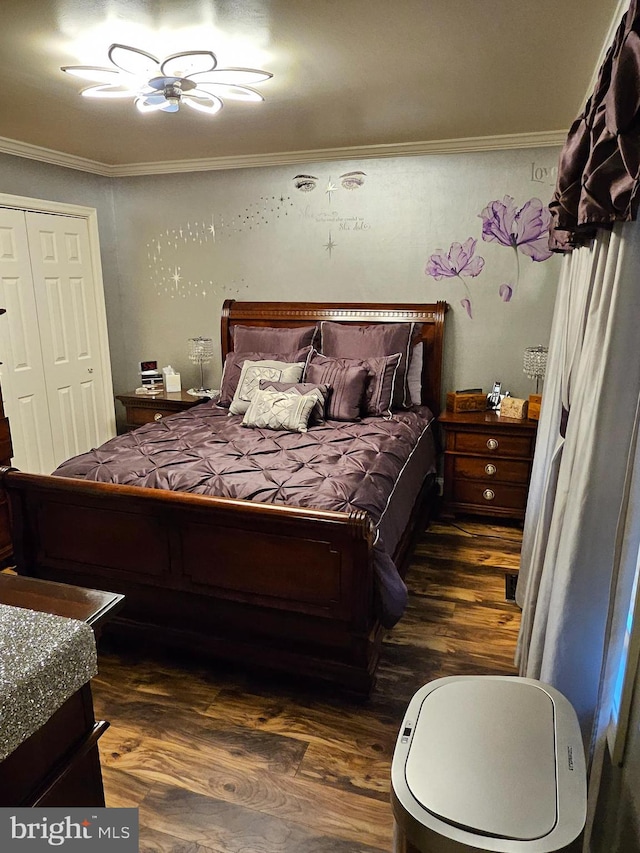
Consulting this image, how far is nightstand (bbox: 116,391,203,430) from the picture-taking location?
13.6 ft

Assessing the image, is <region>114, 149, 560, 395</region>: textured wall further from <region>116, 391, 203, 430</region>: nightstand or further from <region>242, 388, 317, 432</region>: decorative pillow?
<region>242, 388, 317, 432</region>: decorative pillow

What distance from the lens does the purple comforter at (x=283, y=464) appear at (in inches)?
88.0

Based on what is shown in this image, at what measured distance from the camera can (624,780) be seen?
1.17 meters

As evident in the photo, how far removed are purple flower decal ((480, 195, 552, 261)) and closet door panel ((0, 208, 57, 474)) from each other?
2939 millimetres

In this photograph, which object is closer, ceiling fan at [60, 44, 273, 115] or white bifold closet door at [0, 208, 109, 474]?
ceiling fan at [60, 44, 273, 115]

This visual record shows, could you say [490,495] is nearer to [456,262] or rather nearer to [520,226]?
[456,262]

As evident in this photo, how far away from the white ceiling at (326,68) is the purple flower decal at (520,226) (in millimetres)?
367

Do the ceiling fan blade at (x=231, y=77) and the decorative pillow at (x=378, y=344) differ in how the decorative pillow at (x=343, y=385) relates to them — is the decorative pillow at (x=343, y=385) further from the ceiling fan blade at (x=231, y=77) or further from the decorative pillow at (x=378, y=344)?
the ceiling fan blade at (x=231, y=77)

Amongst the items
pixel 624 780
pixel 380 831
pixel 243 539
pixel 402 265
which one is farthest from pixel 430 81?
pixel 380 831

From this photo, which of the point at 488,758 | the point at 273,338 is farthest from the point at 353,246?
the point at 488,758

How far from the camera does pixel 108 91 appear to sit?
248cm

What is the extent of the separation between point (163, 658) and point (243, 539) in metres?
0.70

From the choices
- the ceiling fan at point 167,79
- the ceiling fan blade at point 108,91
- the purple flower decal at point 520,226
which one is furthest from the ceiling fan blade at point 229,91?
the purple flower decal at point 520,226

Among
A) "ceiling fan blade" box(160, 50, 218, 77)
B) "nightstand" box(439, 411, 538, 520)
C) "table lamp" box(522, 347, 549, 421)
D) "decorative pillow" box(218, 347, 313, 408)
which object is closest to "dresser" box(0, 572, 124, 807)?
"ceiling fan blade" box(160, 50, 218, 77)
